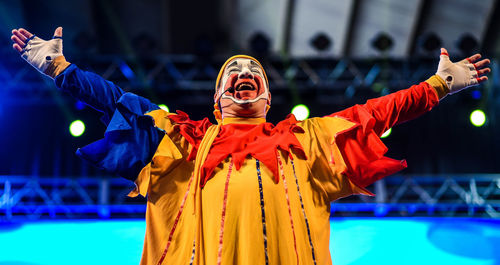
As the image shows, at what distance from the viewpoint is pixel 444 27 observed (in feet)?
22.7

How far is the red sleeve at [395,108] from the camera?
2.21m

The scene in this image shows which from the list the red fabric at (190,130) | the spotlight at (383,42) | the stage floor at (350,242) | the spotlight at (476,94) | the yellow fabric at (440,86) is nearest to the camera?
the red fabric at (190,130)

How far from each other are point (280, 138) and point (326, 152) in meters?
0.21

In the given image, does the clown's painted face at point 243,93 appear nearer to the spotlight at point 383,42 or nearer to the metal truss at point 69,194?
the metal truss at point 69,194

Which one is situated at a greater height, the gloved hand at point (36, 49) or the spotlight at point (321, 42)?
the spotlight at point (321, 42)

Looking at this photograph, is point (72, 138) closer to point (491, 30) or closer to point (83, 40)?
point (83, 40)

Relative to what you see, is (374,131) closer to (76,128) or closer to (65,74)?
(65,74)

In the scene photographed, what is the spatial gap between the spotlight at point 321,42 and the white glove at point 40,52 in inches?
170

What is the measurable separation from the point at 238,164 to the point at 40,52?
1010 mm

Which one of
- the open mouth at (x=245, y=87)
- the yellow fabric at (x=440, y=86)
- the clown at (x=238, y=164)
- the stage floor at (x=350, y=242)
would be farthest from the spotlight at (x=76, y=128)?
the yellow fabric at (x=440, y=86)

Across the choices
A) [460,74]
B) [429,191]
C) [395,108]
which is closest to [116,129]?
[395,108]

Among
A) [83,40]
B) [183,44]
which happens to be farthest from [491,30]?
[83,40]

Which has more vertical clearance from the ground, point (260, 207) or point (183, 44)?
point (183, 44)

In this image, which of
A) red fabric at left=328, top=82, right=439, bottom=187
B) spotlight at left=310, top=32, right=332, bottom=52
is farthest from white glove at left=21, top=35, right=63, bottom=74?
spotlight at left=310, top=32, right=332, bottom=52
